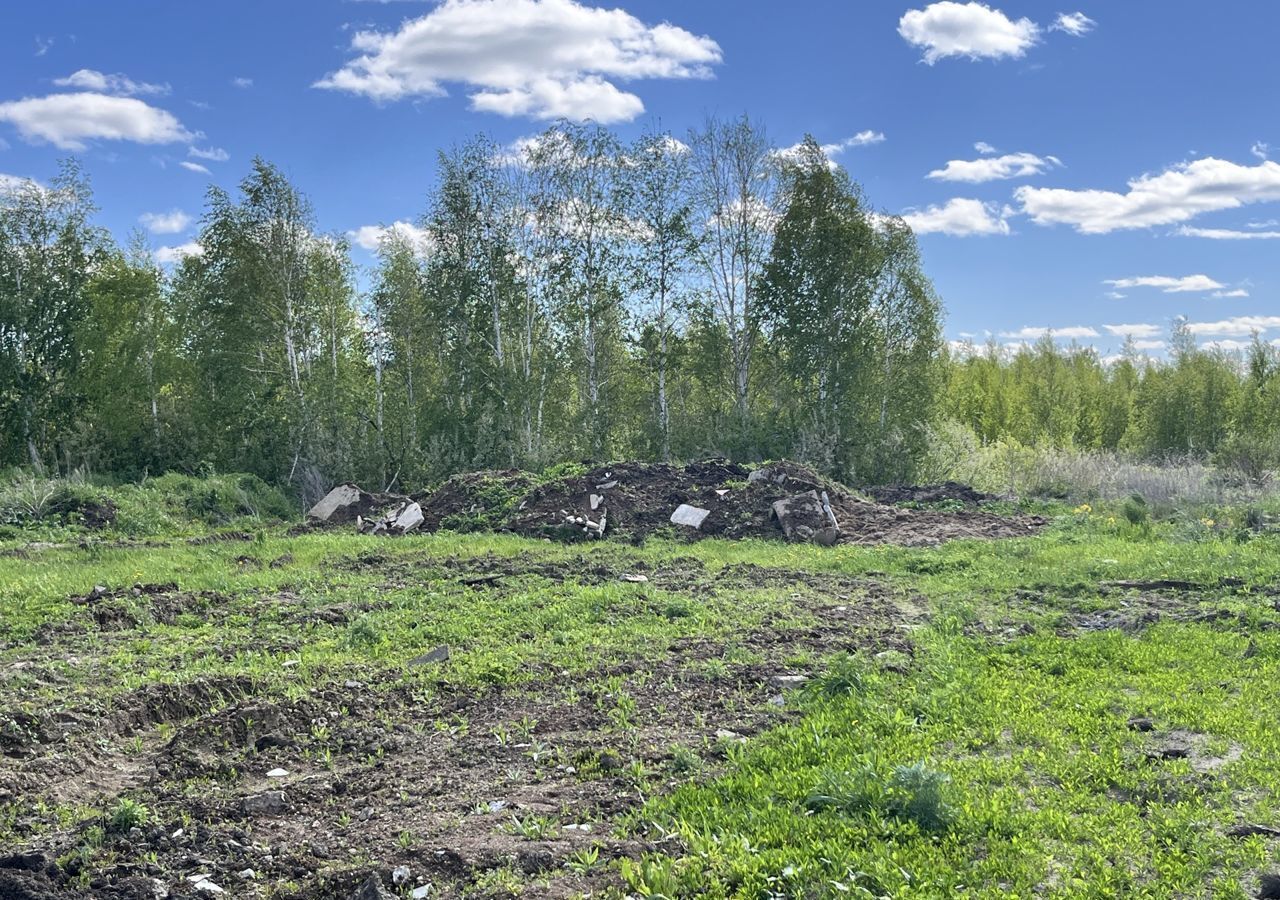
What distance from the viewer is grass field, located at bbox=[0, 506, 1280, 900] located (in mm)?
3730

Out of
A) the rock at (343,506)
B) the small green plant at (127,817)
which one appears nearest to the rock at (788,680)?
the small green plant at (127,817)

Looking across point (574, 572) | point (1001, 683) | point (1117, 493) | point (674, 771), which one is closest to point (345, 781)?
point (674, 771)

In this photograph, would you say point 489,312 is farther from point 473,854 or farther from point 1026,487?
point 473,854

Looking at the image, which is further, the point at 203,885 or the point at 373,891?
the point at 203,885

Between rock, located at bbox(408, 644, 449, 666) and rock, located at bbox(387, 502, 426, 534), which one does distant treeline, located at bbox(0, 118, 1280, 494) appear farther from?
rock, located at bbox(408, 644, 449, 666)

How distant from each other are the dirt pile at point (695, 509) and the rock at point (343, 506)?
13 centimetres

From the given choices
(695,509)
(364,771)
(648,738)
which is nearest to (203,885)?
(364,771)

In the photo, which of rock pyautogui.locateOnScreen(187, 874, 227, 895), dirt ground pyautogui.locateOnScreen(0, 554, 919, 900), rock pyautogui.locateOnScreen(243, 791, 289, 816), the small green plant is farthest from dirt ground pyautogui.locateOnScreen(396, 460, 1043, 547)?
rock pyautogui.locateOnScreen(187, 874, 227, 895)

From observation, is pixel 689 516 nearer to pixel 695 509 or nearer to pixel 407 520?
pixel 695 509

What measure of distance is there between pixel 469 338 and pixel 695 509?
9.73m

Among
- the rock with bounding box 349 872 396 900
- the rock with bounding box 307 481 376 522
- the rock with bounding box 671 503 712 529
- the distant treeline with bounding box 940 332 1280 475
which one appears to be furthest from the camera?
the distant treeline with bounding box 940 332 1280 475

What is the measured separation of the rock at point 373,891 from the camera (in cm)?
343

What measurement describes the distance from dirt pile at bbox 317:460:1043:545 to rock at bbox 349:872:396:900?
35.9 ft

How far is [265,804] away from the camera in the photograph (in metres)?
4.37
